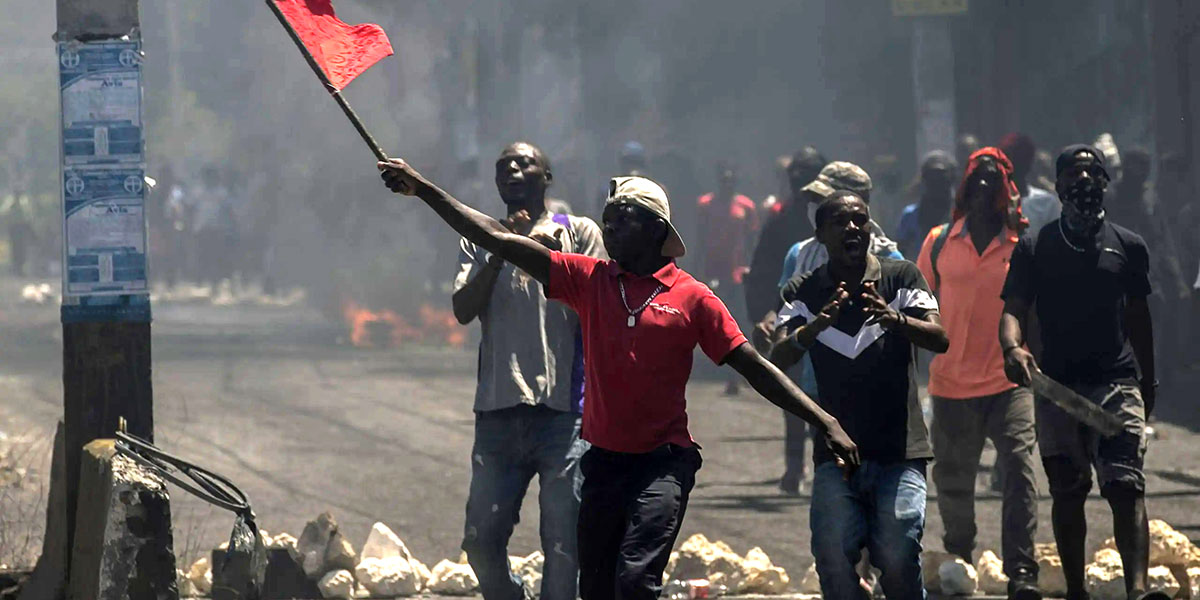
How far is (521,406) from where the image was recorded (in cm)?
704

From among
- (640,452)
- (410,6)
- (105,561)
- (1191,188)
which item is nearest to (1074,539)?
(640,452)

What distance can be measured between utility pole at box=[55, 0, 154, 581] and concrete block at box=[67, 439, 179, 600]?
42 cm

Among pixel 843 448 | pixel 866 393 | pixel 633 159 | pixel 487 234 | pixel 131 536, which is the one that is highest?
pixel 633 159

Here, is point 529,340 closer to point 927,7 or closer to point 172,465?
point 172,465

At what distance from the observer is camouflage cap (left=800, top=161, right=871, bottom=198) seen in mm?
8648

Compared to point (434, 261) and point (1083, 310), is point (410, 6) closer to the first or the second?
point (434, 261)

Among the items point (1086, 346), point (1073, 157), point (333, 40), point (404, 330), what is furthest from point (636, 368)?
→ point (404, 330)

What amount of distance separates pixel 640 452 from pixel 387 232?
25.5 meters

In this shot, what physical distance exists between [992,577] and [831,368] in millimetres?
2125

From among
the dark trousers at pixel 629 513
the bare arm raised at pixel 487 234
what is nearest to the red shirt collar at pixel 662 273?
the bare arm raised at pixel 487 234

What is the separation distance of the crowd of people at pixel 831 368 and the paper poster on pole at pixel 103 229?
1281mm

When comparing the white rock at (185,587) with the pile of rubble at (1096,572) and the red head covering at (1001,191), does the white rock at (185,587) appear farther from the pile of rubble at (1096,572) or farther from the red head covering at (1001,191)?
the red head covering at (1001,191)

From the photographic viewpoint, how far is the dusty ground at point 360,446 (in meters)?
10.1

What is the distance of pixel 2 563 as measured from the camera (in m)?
8.23
